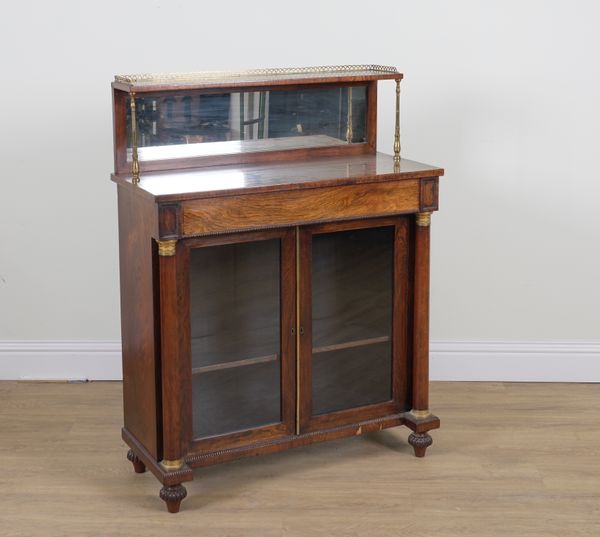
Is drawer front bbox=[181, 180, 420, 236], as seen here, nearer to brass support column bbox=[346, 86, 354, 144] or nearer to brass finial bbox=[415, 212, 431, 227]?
brass finial bbox=[415, 212, 431, 227]

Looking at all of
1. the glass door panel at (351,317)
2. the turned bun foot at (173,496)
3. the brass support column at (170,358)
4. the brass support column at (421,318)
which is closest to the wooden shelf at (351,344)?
the glass door panel at (351,317)

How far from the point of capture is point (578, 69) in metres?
4.26

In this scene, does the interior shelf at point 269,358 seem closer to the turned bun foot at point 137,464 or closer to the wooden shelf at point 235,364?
the wooden shelf at point 235,364

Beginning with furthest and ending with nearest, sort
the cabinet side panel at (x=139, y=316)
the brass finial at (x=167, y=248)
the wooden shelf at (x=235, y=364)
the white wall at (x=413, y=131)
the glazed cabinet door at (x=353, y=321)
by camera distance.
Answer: the white wall at (x=413, y=131), the glazed cabinet door at (x=353, y=321), the wooden shelf at (x=235, y=364), the cabinet side panel at (x=139, y=316), the brass finial at (x=167, y=248)

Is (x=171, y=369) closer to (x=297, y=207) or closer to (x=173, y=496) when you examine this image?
(x=173, y=496)

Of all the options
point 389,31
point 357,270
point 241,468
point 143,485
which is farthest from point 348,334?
point 389,31

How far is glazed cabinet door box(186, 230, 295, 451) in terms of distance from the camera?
3.37 m

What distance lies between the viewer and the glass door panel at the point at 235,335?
337 cm

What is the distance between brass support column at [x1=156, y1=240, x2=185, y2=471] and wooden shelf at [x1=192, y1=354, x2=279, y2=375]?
7 cm

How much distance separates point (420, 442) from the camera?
3740 millimetres

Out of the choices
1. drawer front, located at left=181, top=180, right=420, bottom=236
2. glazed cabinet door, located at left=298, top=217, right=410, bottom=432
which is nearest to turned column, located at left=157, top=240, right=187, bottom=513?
drawer front, located at left=181, top=180, right=420, bottom=236

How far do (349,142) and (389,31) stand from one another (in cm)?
63

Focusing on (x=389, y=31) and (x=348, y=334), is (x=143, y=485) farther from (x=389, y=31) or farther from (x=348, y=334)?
(x=389, y=31)

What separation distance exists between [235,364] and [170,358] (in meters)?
0.23
